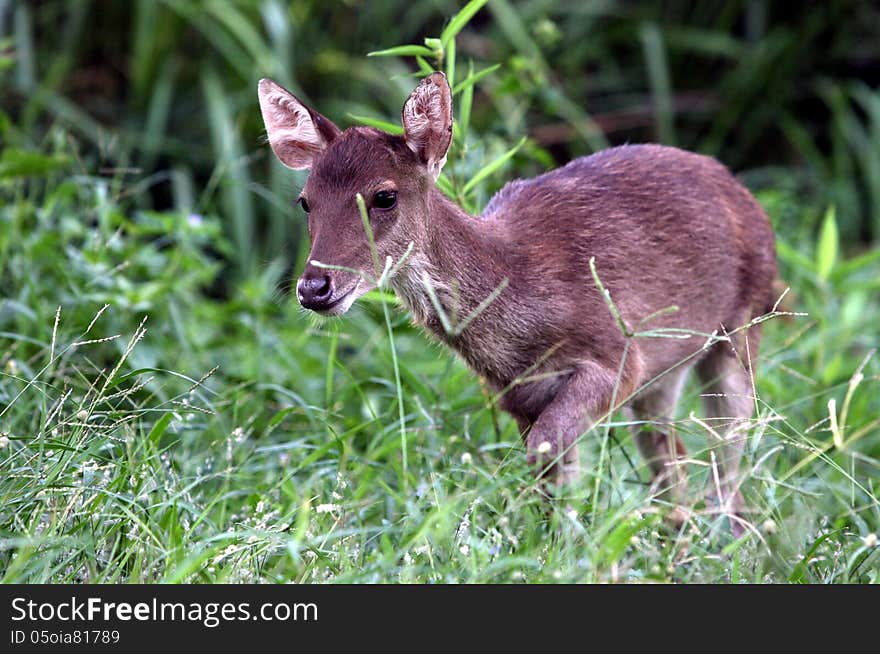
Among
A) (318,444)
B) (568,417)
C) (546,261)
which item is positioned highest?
(546,261)

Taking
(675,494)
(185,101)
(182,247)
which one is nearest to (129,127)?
(185,101)

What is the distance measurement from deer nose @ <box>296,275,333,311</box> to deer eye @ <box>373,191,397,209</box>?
0.34 m

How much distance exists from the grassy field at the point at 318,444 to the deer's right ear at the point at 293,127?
494 millimetres

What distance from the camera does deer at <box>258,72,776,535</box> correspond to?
403cm

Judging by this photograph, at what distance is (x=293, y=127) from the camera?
441 cm

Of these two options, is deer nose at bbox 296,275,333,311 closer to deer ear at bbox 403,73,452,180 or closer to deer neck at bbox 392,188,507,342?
deer neck at bbox 392,188,507,342

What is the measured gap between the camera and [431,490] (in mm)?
3854

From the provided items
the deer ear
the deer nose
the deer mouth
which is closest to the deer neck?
the deer ear

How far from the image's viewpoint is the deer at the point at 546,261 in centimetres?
403

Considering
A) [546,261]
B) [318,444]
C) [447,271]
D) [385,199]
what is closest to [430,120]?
[385,199]

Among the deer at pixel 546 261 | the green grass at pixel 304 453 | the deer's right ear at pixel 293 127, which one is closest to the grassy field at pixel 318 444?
the green grass at pixel 304 453

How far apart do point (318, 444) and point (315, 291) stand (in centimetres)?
102

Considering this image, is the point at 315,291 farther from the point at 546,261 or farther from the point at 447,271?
the point at 546,261

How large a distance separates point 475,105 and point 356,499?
5115 millimetres
